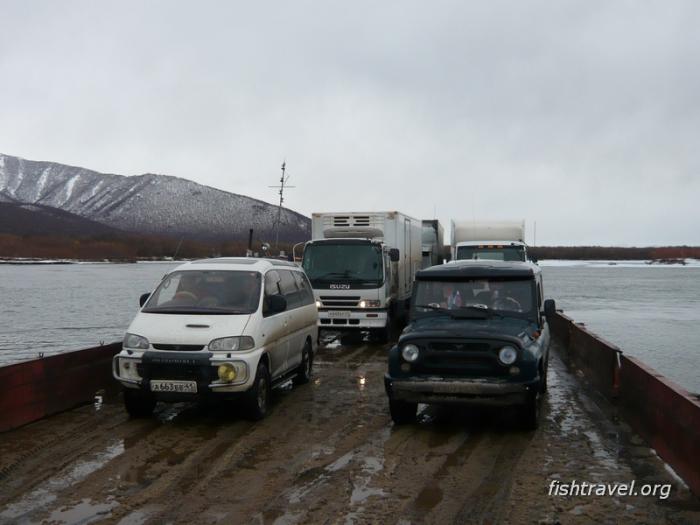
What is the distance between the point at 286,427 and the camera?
331 inches

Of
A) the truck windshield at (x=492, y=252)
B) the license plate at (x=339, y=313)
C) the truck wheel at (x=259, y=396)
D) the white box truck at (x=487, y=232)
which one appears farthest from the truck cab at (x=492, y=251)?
the truck wheel at (x=259, y=396)

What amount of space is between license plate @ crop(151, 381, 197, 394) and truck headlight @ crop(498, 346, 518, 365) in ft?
11.8

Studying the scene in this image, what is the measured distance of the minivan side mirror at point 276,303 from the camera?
359 inches

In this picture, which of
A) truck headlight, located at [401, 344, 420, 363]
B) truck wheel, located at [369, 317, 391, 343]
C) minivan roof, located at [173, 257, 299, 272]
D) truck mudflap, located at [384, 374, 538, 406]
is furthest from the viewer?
truck wheel, located at [369, 317, 391, 343]

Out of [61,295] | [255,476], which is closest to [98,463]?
[255,476]

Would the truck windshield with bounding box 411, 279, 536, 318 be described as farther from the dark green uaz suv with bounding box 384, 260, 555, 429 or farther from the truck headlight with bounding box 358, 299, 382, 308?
the truck headlight with bounding box 358, 299, 382, 308

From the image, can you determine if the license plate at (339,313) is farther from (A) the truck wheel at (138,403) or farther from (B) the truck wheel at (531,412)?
(B) the truck wheel at (531,412)

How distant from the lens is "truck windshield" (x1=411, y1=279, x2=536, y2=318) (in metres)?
8.79

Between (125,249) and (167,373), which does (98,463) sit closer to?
(167,373)

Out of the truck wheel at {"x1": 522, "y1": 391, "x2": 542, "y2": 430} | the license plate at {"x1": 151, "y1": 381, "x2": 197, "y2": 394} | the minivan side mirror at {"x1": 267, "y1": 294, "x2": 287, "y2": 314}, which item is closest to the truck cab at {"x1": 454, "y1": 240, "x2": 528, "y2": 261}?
the minivan side mirror at {"x1": 267, "y1": 294, "x2": 287, "y2": 314}

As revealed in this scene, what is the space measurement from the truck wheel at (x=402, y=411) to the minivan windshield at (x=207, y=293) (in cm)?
217

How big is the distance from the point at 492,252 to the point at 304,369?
28.2 ft

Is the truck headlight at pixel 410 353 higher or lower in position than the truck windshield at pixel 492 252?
lower

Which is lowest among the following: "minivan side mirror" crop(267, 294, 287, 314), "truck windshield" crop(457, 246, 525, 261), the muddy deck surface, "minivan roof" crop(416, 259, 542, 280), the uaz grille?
the muddy deck surface
